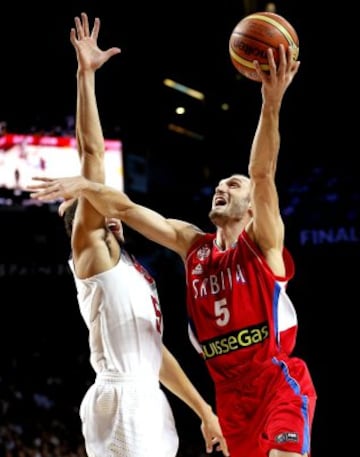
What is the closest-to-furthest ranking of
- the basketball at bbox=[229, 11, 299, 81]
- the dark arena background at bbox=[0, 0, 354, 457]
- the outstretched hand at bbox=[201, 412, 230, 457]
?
the basketball at bbox=[229, 11, 299, 81]
the outstretched hand at bbox=[201, 412, 230, 457]
the dark arena background at bbox=[0, 0, 354, 457]

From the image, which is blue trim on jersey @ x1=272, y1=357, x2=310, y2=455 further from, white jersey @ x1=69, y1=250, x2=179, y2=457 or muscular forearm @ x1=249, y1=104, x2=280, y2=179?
muscular forearm @ x1=249, y1=104, x2=280, y2=179

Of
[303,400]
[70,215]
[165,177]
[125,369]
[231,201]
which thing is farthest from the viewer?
[165,177]

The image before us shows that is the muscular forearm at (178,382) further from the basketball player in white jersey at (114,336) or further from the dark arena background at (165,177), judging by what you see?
the dark arena background at (165,177)

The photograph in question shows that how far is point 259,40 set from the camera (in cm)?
394

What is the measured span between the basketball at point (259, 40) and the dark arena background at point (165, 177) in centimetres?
813

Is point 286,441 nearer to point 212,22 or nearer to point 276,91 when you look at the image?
point 276,91

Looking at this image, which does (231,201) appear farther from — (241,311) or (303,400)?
(303,400)

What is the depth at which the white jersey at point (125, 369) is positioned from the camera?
3463 millimetres

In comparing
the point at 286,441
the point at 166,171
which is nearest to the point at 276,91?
the point at 286,441

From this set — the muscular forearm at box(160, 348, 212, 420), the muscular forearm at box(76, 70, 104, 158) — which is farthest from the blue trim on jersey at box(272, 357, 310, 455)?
the muscular forearm at box(76, 70, 104, 158)

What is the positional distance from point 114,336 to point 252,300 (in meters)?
0.76

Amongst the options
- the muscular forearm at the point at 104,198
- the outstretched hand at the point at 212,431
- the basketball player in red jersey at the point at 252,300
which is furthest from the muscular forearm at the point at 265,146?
the outstretched hand at the point at 212,431

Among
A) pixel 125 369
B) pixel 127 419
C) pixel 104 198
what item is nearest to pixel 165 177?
pixel 104 198

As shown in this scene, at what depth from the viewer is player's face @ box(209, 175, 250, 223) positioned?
420 centimetres
